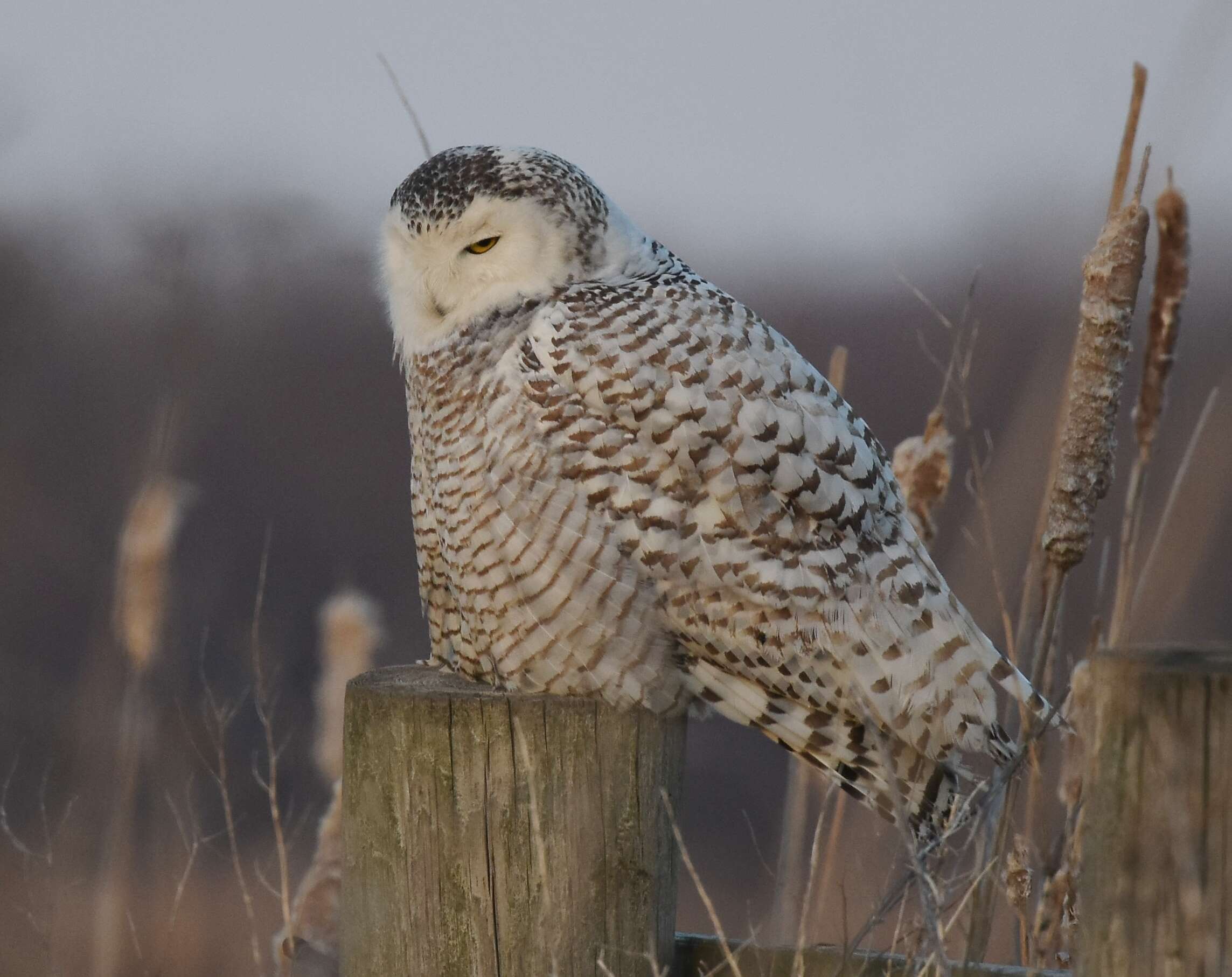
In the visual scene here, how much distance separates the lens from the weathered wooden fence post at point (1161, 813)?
1166 mm

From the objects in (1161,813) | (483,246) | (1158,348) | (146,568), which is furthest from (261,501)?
(1161,813)

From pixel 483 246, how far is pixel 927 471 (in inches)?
39.6

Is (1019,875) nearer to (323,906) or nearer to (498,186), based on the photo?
(323,906)

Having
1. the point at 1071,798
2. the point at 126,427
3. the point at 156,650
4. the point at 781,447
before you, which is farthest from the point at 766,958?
the point at 126,427

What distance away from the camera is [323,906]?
2.77 meters

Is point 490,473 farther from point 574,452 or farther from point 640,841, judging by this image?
point 640,841

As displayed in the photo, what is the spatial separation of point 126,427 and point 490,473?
980 centimetres

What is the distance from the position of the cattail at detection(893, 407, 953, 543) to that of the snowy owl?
5.3 inches

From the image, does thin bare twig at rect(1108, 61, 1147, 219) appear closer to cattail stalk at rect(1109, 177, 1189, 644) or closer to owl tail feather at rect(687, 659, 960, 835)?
cattail stalk at rect(1109, 177, 1189, 644)

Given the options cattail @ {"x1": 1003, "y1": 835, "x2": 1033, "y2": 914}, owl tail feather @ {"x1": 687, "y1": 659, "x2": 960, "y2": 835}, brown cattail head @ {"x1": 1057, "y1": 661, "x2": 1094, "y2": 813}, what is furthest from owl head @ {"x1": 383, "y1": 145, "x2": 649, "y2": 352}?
cattail @ {"x1": 1003, "y1": 835, "x2": 1033, "y2": 914}

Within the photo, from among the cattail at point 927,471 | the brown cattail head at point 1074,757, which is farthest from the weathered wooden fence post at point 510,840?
the cattail at point 927,471

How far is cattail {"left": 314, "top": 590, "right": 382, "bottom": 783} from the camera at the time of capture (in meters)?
3.00

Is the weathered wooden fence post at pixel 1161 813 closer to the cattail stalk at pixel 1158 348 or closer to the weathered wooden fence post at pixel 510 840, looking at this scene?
the weathered wooden fence post at pixel 510 840

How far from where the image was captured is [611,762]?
2.02m
